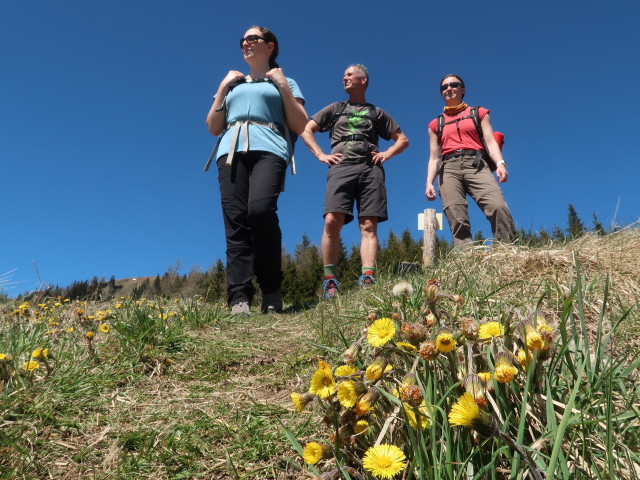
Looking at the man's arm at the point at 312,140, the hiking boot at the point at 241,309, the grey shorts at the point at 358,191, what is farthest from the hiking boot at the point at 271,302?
the man's arm at the point at 312,140

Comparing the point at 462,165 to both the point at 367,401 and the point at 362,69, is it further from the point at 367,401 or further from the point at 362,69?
the point at 367,401

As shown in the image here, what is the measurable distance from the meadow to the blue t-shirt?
1702mm

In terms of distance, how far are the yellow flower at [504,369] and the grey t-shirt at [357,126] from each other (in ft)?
12.3

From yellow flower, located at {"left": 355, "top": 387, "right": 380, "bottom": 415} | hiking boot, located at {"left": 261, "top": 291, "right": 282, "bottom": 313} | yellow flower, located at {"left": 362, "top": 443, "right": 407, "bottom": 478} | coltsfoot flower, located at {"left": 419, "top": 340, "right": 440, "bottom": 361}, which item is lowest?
yellow flower, located at {"left": 362, "top": 443, "right": 407, "bottom": 478}

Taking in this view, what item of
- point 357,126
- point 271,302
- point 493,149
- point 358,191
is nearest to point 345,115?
point 357,126

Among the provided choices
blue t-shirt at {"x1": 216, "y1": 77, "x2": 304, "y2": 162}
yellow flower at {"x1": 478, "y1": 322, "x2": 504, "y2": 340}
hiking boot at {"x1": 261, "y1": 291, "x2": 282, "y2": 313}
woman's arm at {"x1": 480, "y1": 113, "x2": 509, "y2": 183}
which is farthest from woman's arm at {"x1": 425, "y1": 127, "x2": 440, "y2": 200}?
yellow flower at {"x1": 478, "y1": 322, "x2": 504, "y2": 340}

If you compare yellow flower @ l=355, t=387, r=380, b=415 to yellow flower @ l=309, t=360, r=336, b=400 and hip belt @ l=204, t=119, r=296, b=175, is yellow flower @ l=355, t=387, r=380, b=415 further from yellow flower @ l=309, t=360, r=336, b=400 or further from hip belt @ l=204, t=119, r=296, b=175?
hip belt @ l=204, t=119, r=296, b=175

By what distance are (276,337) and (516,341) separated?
1.97 m

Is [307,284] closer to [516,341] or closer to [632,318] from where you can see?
[632,318]

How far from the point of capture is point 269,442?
4.37 ft

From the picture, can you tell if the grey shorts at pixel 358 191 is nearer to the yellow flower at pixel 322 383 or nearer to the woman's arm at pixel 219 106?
the woman's arm at pixel 219 106

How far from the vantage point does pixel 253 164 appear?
150 inches

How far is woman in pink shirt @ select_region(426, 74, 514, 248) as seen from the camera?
4180 millimetres

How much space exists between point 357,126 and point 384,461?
408 centimetres
